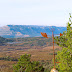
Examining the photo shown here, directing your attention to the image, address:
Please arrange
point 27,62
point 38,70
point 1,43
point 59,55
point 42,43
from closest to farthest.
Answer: point 59,55
point 38,70
point 27,62
point 1,43
point 42,43

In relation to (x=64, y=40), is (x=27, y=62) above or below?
below

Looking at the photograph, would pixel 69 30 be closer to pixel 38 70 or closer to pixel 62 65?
pixel 62 65

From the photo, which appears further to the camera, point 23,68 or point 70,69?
point 23,68

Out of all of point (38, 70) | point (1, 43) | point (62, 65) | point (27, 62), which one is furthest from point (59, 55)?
point (1, 43)

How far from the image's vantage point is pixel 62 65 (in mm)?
13062

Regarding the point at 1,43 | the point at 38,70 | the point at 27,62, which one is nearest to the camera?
the point at 38,70

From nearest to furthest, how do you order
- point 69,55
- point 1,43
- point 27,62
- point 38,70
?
1. point 69,55
2. point 38,70
3. point 27,62
4. point 1,43

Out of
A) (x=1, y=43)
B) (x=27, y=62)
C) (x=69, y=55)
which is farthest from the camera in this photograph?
(x=1, y=43)

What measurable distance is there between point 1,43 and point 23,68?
320 ft

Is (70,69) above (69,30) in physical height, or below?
below

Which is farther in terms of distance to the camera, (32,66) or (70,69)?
(32,66)

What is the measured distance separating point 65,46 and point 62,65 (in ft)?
5.88

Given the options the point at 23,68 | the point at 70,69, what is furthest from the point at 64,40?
the point at 23,68

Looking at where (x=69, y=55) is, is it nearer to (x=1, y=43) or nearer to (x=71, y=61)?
(x=71, y=61)
